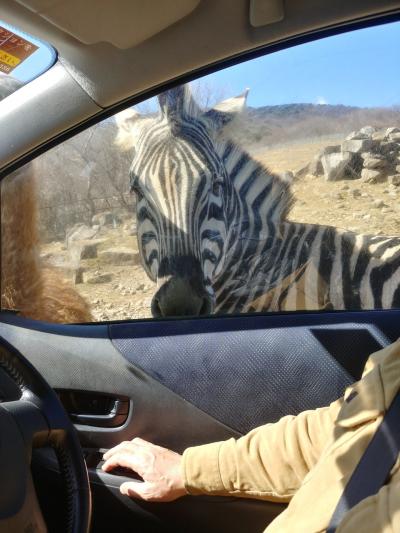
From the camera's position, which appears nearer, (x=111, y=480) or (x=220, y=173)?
(x=111, y=480)

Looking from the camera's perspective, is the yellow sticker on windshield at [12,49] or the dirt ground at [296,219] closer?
the yellow sticker on windshield at [12,49]

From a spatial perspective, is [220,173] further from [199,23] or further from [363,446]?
[363,446]

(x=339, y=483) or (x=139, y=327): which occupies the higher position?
(x=139, y=327)

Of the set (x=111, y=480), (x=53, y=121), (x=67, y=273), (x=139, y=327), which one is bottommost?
(x=111, y=480)

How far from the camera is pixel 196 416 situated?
2.02 metres

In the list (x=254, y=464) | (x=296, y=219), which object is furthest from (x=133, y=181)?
(x=254, y=464)

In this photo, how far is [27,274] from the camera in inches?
103

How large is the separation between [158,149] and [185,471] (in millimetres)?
1432

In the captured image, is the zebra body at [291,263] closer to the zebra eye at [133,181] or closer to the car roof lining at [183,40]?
the zebra eye at [133,181]

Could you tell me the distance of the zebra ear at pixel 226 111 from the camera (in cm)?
234

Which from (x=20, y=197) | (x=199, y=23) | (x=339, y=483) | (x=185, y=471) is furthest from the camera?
(x=20, y=197)

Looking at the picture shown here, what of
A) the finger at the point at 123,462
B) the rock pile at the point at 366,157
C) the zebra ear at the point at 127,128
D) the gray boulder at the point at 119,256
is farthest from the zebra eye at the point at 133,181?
the finger at the point at 123,462

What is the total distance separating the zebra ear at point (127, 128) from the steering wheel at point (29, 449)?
3.16 ft

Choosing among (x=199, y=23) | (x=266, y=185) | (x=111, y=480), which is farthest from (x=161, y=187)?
(x=111, y=480)
